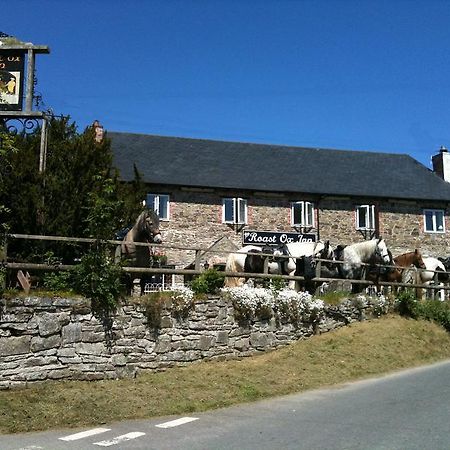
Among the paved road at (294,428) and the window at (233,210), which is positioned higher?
the window at (233,210)

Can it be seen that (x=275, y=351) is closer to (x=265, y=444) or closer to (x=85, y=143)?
(x=265, y=444)

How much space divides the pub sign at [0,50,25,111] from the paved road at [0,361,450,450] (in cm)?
837

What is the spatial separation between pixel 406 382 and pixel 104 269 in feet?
22.1

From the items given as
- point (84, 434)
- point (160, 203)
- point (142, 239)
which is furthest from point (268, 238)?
point (84, 434)

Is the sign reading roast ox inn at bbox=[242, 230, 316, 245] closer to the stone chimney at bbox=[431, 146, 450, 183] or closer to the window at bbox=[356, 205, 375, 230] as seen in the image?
the window at bbox=[356, 205, 375, 230]

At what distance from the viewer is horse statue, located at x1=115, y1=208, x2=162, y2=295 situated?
42.6ft

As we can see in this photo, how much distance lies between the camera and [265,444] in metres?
7.79

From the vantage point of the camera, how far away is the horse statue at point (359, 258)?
18.0m

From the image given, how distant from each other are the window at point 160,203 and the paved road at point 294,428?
57.2 feet

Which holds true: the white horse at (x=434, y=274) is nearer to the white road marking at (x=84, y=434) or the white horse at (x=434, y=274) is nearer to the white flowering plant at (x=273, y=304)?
the white flowering plant at (x=273, y=304)

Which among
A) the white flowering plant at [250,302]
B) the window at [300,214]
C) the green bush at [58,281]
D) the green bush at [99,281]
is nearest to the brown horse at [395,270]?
the white flowering plant at [250,302]

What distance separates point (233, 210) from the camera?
28.8 metres

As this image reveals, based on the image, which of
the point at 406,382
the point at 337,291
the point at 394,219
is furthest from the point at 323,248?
→ the point at 394,219

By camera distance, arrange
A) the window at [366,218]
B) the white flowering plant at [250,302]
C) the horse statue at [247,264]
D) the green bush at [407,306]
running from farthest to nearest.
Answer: the window at [366,218] < the green bush at [407,306] < the horse statue at [247,264] < the white flowering plant at [250,302]
